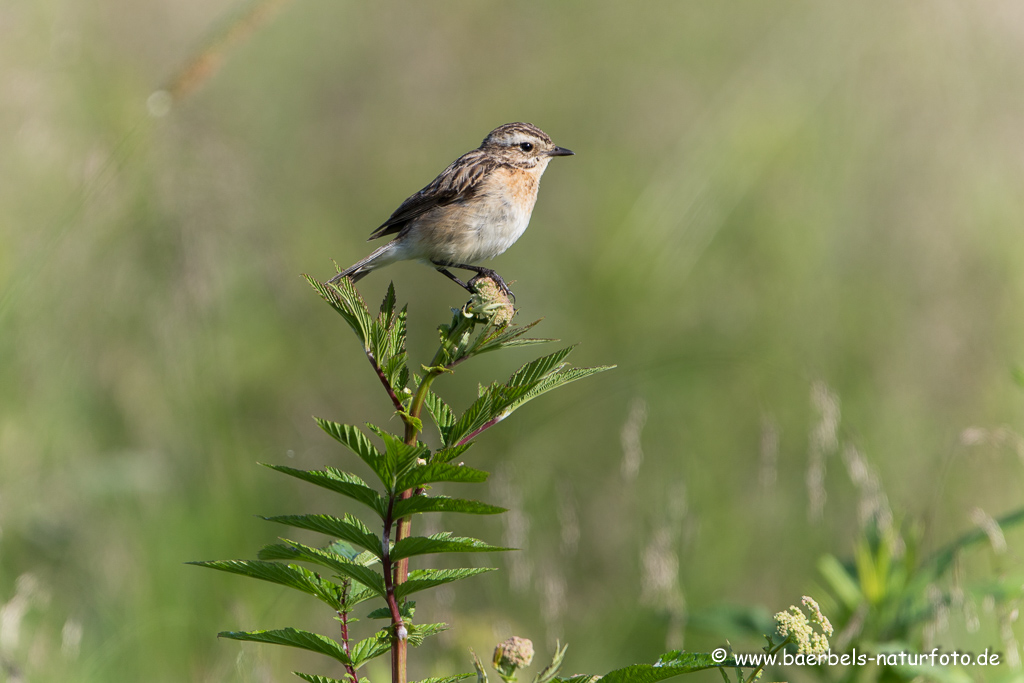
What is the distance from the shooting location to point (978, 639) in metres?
3.04

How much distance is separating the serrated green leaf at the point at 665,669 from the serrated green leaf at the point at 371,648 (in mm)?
359

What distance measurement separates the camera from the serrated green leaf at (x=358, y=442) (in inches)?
46.2

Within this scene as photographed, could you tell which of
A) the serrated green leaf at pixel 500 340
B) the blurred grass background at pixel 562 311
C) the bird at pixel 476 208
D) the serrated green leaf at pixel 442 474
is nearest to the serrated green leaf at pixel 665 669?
the serrated green leaf at pixel 442 474

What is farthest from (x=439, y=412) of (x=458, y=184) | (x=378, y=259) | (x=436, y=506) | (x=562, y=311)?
(x=562, y=311)

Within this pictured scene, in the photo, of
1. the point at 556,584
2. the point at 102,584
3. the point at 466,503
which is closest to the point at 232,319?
the point at 102,584

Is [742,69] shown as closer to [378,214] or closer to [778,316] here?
[778,316]

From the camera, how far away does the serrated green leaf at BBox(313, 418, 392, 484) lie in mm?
1175

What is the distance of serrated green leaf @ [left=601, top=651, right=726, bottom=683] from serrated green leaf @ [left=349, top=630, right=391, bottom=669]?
0.36 meters

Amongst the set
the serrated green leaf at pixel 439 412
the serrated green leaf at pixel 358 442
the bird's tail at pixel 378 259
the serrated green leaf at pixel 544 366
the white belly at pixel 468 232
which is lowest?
the serrated green leaf at pixel 358 442

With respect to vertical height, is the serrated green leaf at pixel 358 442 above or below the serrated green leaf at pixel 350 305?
below

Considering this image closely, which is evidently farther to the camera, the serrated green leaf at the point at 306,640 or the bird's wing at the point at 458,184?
the bird's wing at the point at 458,184

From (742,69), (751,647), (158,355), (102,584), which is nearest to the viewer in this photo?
(751,647)

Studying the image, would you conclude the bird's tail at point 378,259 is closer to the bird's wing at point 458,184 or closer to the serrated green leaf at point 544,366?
the bird's wing at point 458,184

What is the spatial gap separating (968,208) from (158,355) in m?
4.81
